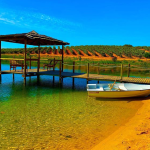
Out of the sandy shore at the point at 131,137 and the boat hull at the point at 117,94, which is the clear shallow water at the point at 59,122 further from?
the boat hull at the point at 117,94

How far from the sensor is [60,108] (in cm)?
764

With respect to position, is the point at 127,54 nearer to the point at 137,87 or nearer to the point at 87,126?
the point at 137,87

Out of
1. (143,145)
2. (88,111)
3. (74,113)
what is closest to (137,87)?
(88,111)

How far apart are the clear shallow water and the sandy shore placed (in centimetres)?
29

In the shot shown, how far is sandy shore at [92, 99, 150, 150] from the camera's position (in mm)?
3887

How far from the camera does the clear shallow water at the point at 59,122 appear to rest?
4.56 m

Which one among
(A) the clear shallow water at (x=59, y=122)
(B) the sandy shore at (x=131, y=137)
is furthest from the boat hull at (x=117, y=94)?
(B) the sandy shore at (x=131, y=137)

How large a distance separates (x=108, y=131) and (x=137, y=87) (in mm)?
5898

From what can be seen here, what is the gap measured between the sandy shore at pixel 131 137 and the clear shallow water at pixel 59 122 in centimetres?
29

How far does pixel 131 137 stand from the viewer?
4527 mm

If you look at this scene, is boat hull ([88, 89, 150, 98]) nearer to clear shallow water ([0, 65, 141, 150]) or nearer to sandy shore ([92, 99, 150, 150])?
clear shallow water ([0, 65, 141, 150])

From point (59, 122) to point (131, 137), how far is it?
2.67 m

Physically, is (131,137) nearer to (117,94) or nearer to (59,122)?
(59,122)

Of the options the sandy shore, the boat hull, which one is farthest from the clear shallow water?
the boat hull
